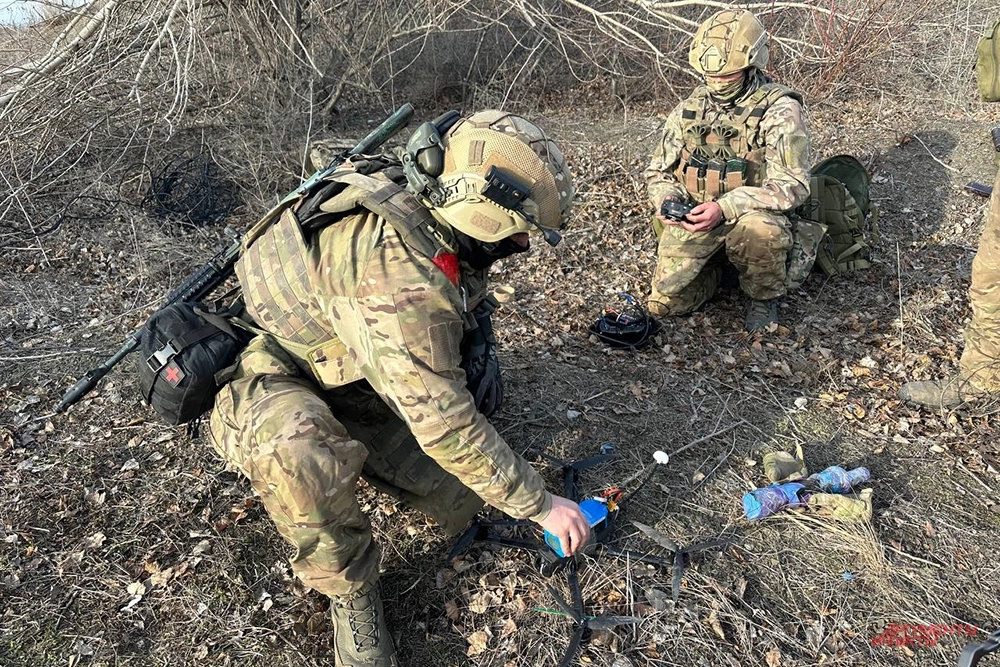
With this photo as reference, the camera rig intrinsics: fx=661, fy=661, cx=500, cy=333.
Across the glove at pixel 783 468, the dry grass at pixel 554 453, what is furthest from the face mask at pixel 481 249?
the glove at pixel 783 468

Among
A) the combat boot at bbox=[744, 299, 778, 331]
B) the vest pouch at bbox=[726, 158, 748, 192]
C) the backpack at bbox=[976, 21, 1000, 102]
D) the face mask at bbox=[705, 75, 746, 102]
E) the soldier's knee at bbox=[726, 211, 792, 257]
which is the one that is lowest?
the combat boot at bbox=[744, 299, 778, 331]

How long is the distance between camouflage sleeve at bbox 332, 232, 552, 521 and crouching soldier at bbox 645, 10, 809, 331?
263cm

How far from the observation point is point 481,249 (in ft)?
7.53

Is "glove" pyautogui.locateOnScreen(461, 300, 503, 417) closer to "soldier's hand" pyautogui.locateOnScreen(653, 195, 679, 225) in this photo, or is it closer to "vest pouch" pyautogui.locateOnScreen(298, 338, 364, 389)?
"vest pouch" pyautogui.locateOnScreen(298, 338, 364, 389)

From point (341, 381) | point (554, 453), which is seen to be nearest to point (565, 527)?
point (341, 381)

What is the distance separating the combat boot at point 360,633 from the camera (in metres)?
2.42

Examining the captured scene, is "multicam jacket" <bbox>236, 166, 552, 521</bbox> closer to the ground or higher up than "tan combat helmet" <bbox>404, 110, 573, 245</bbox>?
closer to the ground

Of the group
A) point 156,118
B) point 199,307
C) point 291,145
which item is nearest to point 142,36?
point 156,118

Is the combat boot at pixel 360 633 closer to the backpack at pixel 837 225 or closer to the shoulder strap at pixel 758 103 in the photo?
the shoulder strap at pixel 758 103

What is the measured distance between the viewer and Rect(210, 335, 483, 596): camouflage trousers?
2215 mm

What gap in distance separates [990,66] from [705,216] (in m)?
1.59

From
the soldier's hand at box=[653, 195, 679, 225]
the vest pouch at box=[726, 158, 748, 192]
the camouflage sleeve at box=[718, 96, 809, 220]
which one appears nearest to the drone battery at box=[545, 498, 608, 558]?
the soldier's hand at box=[653, 195, 679, 225]

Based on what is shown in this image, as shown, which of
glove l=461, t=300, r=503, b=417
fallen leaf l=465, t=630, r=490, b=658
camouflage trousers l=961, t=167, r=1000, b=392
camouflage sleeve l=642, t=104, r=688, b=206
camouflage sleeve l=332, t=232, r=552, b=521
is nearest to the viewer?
camouflage sleeve l=332, t=232, r=552, b=521

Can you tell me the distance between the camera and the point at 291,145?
6.58 m
